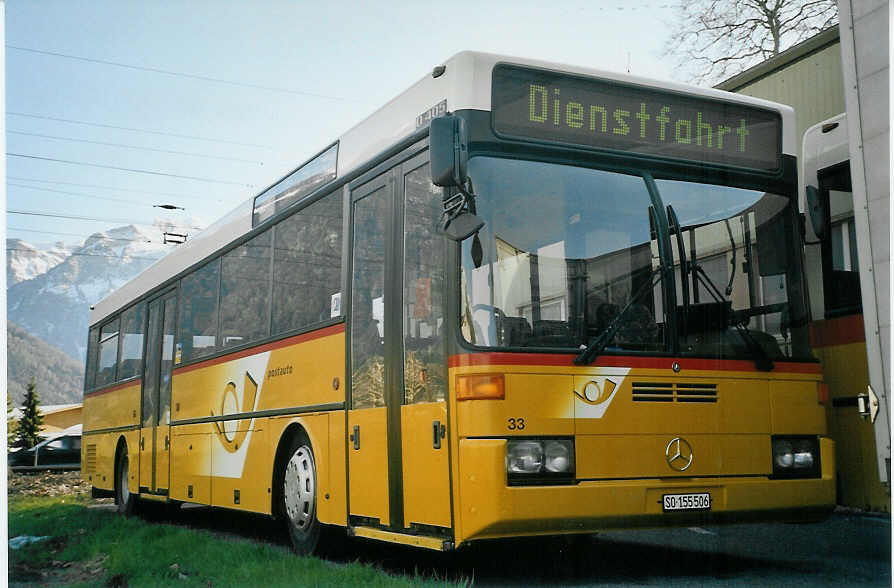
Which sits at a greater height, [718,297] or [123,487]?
[718,297]

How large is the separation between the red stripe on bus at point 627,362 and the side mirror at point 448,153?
1040 mm

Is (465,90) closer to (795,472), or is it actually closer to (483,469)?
(483,469)

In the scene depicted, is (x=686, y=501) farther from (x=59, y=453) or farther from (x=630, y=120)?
(x=59, y=453)

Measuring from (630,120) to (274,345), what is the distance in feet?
13.3

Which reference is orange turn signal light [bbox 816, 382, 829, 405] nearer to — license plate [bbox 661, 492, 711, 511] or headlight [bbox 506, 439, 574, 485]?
license plate [bbox 661, 492, 711, 511]

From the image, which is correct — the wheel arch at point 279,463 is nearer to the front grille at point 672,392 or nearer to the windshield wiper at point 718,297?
the front grille at point 672,392

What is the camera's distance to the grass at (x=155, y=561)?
22.6ft

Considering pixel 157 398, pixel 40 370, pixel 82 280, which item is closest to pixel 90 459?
pixel 82 280

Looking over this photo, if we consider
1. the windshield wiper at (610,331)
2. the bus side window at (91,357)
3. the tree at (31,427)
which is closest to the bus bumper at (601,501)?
the windshield wiper at (610,331)

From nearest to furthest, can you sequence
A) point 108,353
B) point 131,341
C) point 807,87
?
point 807,87 → point 131,341 → point 108,353

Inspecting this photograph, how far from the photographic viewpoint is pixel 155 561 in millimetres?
8516

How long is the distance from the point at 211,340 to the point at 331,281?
3.40 meters

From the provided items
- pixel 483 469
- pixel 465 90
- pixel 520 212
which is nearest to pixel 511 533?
pixel 483 469

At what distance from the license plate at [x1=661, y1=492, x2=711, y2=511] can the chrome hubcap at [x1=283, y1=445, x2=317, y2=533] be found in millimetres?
3097
